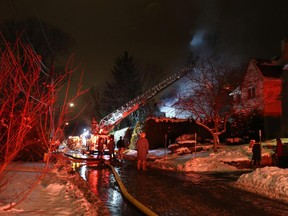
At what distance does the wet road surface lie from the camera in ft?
28.4

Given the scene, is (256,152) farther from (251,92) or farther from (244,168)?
(251,92)

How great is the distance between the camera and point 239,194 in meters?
11.0

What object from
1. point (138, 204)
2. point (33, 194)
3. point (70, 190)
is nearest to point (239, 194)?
point (138, 204)

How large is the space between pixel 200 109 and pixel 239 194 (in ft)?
Answer: 58.1

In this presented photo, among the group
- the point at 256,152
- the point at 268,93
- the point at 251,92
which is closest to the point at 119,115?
the point at 251,92

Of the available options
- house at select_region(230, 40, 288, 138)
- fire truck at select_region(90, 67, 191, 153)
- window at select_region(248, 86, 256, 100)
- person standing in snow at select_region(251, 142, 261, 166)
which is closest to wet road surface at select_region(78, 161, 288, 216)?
person standing in snow at select_region(251, 142, 261, 166)

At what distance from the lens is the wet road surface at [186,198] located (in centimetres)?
866

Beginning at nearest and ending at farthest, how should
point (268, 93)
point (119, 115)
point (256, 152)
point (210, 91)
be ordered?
point (256, 152) < point (210, 91) < point (268, 93) < point (119, 115)

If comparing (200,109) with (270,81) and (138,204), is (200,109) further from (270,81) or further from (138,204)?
(138,204)

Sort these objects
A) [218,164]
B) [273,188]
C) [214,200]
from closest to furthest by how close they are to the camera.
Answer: [214,200] → [273,188] → [218,164]

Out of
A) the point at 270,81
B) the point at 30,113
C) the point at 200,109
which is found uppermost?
the point at 270,81

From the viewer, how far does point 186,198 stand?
33.6ft

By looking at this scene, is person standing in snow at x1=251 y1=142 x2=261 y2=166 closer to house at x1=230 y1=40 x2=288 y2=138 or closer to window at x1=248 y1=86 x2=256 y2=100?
house at x1=230 y1=40 x2=288 y2=138

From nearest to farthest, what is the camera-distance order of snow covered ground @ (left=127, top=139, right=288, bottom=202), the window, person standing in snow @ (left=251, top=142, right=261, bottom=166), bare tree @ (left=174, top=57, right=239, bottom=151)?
snow covered ground @ (left=127, top=139, right=288, bottom=202)
person standing in snow @ (left=251, top=142, right=261, bottom=166)
bare tree @ (left=174, top=57, right=239, bottom=151)
the window
